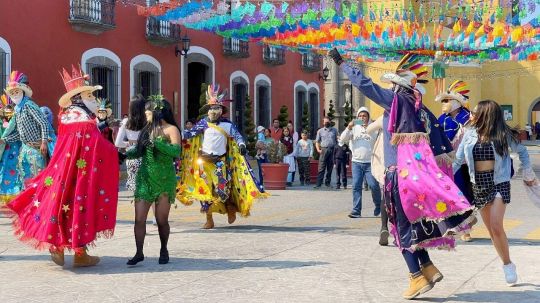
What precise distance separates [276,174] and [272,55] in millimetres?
12896

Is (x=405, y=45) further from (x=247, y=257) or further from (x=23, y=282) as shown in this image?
(x=23, y=282)

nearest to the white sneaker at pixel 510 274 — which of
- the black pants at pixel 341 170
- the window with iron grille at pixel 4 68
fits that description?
the black pants at pixel 341 170

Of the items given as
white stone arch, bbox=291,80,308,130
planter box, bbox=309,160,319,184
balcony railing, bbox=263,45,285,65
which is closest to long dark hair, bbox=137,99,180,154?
planter box, bbox=309,160,319,184

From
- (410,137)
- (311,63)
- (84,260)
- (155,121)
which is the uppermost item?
(311,63)

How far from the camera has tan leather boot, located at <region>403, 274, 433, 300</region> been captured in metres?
5.91

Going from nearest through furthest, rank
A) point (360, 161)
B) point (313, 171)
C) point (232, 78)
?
point (360, 161) → point (313, 171) → point (232, 78)

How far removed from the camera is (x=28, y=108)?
934cm

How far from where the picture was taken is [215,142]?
33.8 ft

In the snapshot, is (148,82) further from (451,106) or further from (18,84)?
(451,106)

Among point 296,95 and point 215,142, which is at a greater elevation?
point 296,95

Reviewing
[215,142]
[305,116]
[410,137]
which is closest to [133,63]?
[305,116]

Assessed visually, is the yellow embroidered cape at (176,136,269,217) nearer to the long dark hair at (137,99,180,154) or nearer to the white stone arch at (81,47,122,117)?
the long dark hair at (137,99,180,154)

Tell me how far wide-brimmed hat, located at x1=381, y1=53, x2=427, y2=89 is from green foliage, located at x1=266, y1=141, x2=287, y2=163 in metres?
12.0

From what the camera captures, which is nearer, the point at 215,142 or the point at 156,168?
the point at 156,168
